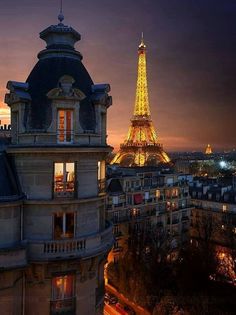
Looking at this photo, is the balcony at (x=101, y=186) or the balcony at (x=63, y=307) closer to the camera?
the balcony at (x=63, y=307)

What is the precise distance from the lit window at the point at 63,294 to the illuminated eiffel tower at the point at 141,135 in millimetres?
112488

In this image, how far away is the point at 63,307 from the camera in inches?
788

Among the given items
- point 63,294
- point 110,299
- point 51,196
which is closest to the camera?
point 51,196

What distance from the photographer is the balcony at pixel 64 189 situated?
19.5 metres

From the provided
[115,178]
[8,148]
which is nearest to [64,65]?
[8,148]

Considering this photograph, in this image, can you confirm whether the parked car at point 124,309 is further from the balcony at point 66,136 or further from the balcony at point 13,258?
the balcony at point 66,136

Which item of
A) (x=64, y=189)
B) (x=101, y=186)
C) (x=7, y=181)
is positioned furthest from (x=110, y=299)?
(x=7, y=181)

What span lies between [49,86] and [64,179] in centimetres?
504

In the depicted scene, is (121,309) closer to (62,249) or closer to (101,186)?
(101,186)

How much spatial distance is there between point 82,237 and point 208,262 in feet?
104

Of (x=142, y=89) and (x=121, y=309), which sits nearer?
(x=121, y=309)

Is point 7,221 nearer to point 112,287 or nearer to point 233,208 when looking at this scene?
point 112,287

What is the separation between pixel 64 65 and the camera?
69.1 feet

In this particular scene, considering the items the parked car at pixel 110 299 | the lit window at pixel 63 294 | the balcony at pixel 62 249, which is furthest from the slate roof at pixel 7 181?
the parked car at pixel 110 299
